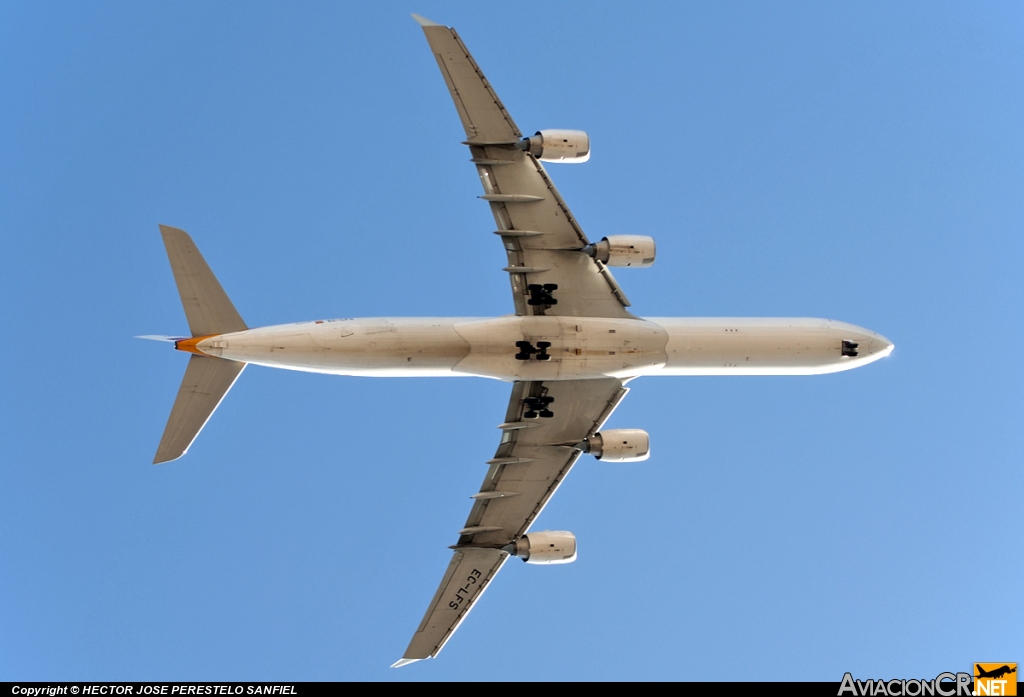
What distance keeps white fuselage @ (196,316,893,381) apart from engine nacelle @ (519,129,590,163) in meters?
5.44

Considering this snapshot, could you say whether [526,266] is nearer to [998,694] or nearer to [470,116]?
[470,116]

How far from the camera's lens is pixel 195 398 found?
3447 cm

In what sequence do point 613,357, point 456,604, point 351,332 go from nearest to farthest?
point 351,332
point 613,357
point 456,604

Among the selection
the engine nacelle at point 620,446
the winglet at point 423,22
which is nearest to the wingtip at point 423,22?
the winglet at point 423,22

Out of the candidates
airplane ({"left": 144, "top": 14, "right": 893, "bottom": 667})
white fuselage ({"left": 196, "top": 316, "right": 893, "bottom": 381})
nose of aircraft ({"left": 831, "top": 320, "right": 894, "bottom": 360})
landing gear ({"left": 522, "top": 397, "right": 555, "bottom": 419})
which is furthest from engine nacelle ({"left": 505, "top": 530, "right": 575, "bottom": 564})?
nose of aircraft ({"left": 831, "top": 320, "right": 894, "bottom": 360})

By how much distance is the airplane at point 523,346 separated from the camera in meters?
34.3

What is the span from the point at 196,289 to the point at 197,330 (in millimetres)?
1343

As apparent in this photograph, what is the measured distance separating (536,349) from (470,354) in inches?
90.4

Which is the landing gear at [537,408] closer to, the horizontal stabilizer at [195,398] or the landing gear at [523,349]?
the landing gear at [523,349]

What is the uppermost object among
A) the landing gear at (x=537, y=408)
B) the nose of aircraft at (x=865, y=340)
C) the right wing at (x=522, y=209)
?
the right wing at (x=522, y=209)

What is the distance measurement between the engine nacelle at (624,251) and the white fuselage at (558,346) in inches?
82.0

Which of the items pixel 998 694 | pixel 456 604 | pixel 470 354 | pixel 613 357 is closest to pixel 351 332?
pixel 470 354

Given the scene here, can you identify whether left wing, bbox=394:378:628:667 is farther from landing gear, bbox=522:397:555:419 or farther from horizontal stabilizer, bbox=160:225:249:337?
horizontal stabilizer, bbox=160:225:249:337

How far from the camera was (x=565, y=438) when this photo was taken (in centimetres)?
3916
